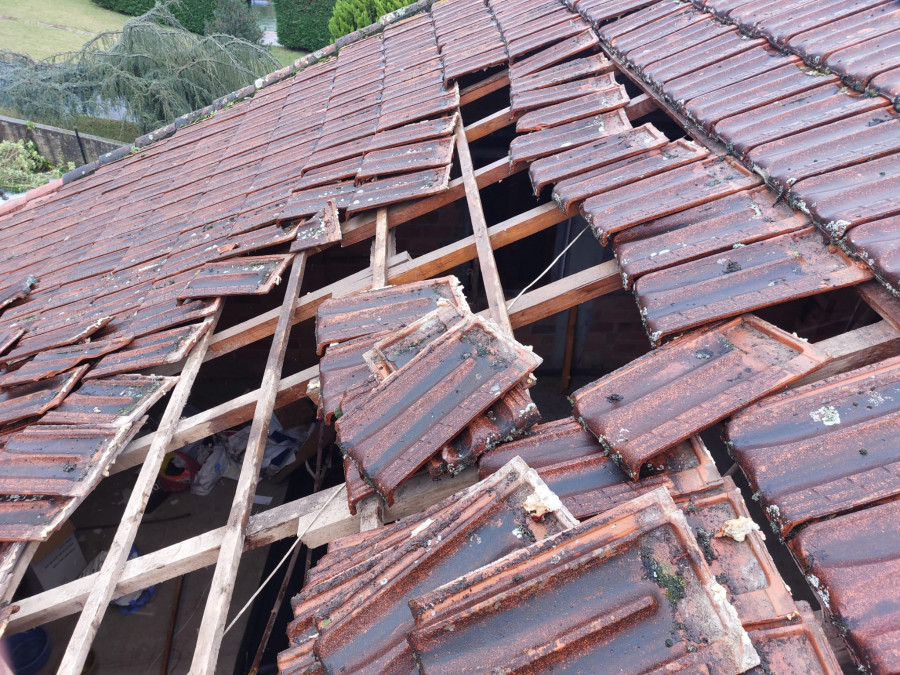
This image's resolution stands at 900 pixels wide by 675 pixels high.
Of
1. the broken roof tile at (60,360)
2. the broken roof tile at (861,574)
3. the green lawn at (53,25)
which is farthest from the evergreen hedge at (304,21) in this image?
the broken roof tile at (861,574)

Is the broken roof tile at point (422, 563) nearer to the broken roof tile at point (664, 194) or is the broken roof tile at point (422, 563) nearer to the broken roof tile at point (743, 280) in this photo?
the broken roof tile at point (743, 280)

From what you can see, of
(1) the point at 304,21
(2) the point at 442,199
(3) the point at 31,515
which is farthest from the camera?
(1) the point at 304,21

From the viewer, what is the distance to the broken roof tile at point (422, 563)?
1.39 metres

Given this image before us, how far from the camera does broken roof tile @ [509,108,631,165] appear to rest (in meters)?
2.93

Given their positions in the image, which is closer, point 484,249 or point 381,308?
point 381,308

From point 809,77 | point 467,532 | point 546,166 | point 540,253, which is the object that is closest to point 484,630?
point 467,532

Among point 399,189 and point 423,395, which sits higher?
point 399,189

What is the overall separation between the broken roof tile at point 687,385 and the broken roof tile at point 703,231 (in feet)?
1.18

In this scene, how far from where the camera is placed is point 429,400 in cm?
190

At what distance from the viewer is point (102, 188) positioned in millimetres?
5855

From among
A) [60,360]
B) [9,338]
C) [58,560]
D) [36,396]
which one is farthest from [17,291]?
[58,560]

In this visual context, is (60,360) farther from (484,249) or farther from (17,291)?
(484,249)

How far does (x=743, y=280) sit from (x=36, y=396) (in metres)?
3.51

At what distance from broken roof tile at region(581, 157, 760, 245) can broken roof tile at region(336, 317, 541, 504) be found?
2.54 feet
